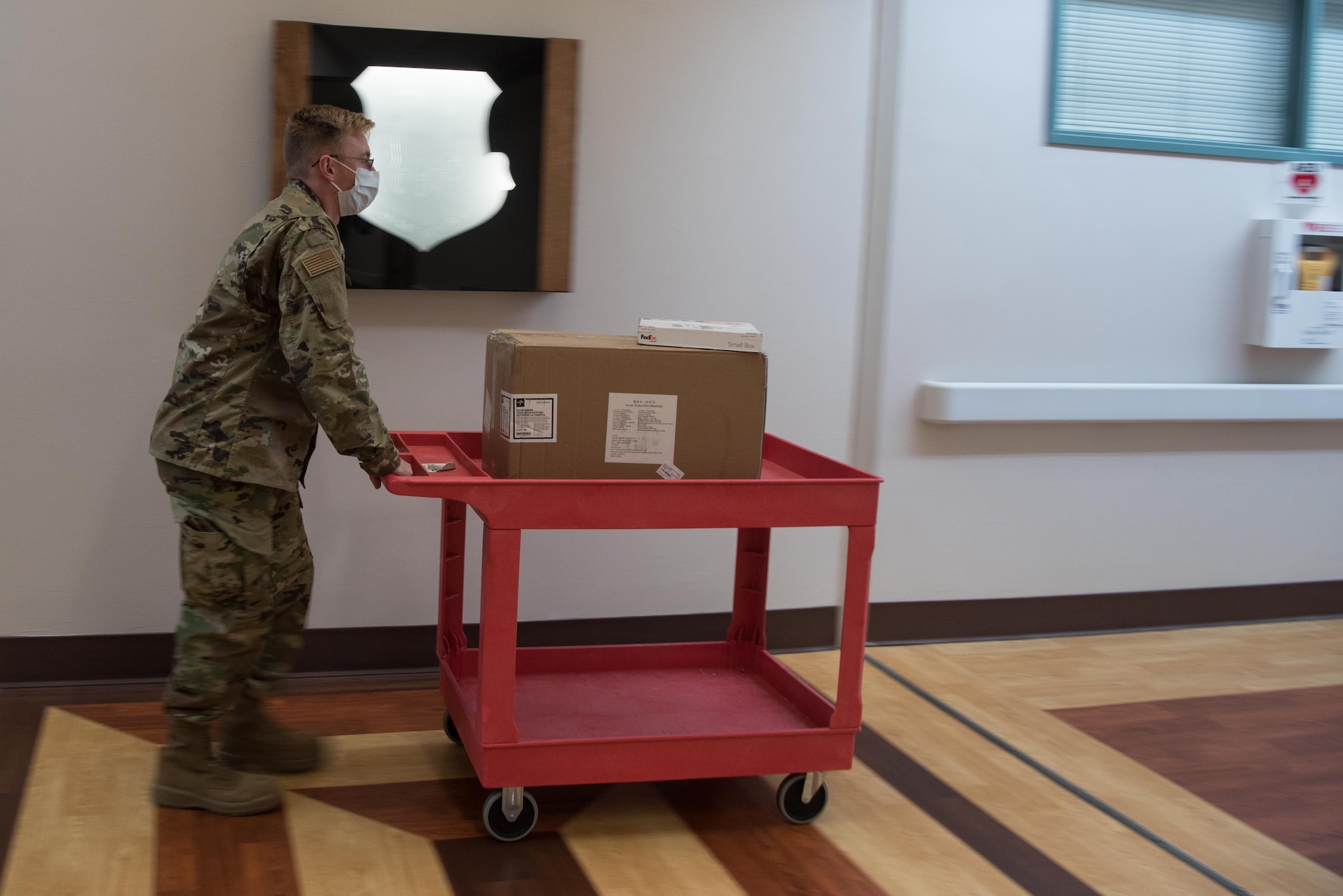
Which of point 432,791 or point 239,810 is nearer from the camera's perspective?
point 239,810

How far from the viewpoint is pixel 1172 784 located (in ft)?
9.23

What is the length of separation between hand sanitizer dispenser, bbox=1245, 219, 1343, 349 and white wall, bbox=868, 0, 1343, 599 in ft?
0.24

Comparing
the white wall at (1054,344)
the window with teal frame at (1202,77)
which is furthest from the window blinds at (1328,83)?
the white wall at (1054,344)

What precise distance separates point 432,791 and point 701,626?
3.94 ft

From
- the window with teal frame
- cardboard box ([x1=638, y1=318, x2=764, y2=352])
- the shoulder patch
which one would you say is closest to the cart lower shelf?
cardboard box ([x1=638, y1=318, x2=764, y2=352])

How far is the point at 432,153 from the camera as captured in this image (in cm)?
310

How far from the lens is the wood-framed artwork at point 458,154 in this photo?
304cm

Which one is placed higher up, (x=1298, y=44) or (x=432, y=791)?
(x=1298, y=44)

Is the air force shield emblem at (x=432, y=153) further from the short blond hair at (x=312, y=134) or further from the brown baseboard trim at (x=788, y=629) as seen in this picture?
the brown baseboard trim at (x=788, y=629)

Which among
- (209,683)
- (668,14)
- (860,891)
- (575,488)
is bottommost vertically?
(860,891)

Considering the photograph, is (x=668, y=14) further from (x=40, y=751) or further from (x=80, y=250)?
(x=40, y=751)

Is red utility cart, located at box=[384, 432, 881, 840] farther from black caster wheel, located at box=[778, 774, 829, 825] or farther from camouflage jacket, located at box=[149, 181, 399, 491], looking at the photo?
camouflage jacket, located at box=[149, 181, 399, 491]

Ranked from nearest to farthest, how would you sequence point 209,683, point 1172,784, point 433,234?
point 209,683, point 1172,784, point 433,234

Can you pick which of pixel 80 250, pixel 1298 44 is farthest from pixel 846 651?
pixel 1298 44
